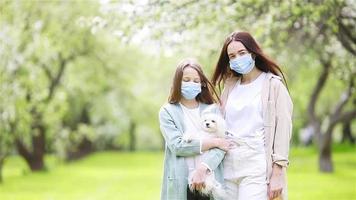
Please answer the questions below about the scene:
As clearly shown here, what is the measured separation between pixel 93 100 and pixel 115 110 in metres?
1.41

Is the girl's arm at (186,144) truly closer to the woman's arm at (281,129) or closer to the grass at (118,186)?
the woman's arm at (281,129)

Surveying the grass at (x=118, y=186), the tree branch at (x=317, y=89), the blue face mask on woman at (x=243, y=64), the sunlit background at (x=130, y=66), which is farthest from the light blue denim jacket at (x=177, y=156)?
the tree branch at (x=317, y=89)

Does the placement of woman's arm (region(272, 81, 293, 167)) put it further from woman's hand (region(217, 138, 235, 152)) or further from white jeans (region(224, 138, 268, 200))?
woman's hand (region(217, 138, 235, 152))

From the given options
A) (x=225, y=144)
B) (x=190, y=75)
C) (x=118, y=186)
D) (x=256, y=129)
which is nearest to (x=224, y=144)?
(x=225, y=144)

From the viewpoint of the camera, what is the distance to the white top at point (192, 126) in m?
6.20

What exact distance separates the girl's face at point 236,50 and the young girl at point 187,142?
0.32 metres

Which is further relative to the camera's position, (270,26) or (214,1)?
(270,26)

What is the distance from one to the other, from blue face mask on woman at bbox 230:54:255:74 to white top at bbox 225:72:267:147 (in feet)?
0.43

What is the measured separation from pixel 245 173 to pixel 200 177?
37 cm

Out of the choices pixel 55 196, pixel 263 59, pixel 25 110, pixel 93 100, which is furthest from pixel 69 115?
pixel 263 59

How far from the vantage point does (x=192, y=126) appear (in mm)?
6281

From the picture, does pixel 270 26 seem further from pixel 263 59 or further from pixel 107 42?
pixel 107 42

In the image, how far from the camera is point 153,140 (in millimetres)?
69375

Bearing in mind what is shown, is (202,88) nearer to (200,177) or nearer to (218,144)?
(218,144)
